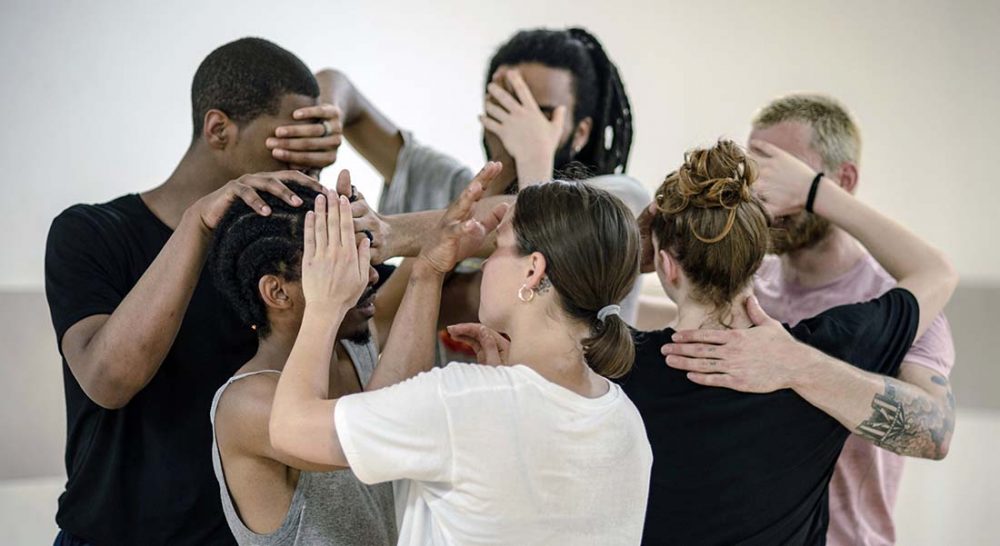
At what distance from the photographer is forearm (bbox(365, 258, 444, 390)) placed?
146 cm

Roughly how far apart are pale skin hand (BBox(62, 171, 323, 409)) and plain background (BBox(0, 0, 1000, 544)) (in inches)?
62.6

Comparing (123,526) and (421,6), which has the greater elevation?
(421,6)

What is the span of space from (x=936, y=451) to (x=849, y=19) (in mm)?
2271

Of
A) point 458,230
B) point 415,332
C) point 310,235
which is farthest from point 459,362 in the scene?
point 310,235

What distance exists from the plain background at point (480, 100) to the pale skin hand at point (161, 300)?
159cm

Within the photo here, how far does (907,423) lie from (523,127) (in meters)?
0.90

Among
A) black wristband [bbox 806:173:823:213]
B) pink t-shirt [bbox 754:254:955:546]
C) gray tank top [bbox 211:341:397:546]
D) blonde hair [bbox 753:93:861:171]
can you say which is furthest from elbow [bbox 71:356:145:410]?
blonde hair [bbox 753:93:861:171]

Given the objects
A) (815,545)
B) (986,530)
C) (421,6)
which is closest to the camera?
(815,545)

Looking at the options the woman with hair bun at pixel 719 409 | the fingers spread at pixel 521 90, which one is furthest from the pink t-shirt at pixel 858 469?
the fingers spread at pixel 521 90

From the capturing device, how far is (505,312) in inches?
54.5

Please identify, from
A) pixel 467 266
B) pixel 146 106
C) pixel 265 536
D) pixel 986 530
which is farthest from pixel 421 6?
pixel 986 530

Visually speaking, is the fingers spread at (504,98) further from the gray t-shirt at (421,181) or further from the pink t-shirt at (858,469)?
the pink t-shirt at (858,469)

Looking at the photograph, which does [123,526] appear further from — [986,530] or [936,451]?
[986,530]

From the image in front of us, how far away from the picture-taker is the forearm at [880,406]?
1636mm
